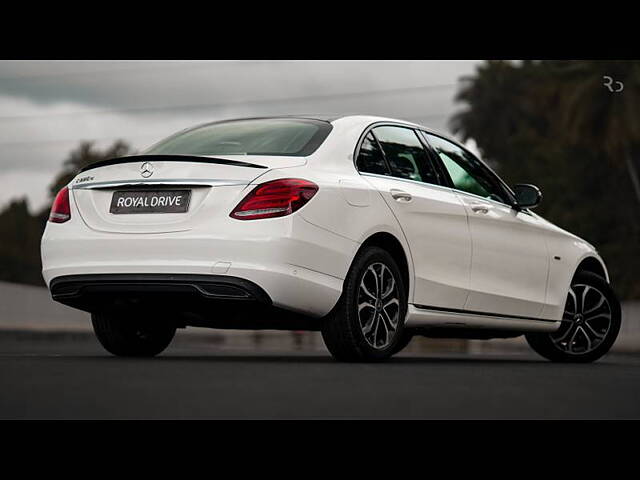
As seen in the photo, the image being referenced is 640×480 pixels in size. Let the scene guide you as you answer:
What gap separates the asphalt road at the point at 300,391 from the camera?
4.82m

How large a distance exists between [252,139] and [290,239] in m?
1.12

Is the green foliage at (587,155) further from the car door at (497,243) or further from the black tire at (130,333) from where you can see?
the black tire at (130,333)

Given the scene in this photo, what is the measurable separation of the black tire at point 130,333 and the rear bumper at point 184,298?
631mm

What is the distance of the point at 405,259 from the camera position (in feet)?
24.9

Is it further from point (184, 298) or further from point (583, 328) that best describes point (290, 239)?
point (583, 328)

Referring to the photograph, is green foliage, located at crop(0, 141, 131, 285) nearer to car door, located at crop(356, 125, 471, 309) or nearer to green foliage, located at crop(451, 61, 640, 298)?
green foliage, located at crop(451, 61, 640, 298)

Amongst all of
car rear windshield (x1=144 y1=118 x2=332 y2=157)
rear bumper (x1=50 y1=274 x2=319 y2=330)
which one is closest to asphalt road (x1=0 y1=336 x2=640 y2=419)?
rear bumper (x1=50 y1=274 x2=319 y2=330)

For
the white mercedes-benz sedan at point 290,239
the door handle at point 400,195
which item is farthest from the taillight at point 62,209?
the door handle at point 400,195

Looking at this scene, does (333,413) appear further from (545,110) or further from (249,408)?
(545,110)

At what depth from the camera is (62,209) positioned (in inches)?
291

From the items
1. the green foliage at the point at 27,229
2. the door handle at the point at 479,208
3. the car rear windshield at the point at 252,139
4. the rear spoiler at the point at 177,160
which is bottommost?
the green foliage at the point at 27,229

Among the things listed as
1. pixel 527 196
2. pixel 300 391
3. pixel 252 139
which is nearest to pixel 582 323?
pixel 527 196

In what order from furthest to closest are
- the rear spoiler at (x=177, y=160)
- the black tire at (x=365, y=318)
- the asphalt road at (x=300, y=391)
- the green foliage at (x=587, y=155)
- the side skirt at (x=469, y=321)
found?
the green foliage at (x=587, y=155) → the side skirt at (x=469, y=321) → the black tire at (x=365, y=318) → the rear spoiler at (x=177, y=160) → the asphalt road at (x=300, y=391)
